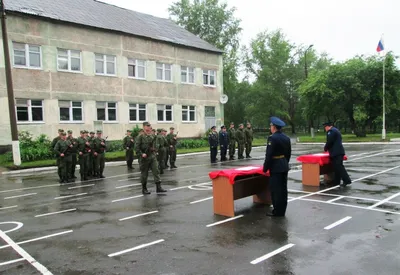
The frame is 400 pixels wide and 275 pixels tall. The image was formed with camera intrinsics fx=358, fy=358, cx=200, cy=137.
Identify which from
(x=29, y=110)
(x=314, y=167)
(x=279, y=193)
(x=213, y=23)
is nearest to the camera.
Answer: (x=279, y=193)

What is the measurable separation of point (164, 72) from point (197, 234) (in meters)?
26.3

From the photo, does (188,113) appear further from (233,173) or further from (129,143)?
(233,173)

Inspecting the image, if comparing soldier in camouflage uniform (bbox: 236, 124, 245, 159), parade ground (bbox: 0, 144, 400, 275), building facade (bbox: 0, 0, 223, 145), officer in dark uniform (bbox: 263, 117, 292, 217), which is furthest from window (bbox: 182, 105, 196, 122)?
officer in dark uniform (bbox: 263, 117, 292, 217)

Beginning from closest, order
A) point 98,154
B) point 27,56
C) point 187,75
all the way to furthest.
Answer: point 98,154, point 27,56, point 187,75

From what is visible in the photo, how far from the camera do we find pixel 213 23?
50688mm

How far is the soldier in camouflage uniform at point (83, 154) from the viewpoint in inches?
565

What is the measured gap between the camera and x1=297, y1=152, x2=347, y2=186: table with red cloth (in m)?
10.4

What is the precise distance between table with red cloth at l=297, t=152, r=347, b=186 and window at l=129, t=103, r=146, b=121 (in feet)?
67.0

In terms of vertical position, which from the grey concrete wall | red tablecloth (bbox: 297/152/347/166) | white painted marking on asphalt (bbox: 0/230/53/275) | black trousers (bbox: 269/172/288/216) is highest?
the grey concrete wall

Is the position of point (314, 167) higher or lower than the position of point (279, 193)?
higher

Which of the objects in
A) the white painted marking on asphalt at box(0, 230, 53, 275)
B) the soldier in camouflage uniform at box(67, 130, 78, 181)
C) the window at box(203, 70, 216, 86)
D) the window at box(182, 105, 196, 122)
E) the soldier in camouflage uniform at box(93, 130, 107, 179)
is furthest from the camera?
the window at box(203, 70, 216, 86)

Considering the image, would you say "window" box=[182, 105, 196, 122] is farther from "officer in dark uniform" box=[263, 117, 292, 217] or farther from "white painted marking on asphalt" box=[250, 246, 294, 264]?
"white painted marking on asphalt" box=[250, 246, 294, 264]

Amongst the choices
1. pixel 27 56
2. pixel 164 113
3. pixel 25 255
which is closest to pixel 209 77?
pixel 164 113

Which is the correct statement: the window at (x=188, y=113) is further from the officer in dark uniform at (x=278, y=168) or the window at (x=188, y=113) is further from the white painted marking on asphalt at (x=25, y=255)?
the white painted marking on asphalt at (x=25, y=255)
